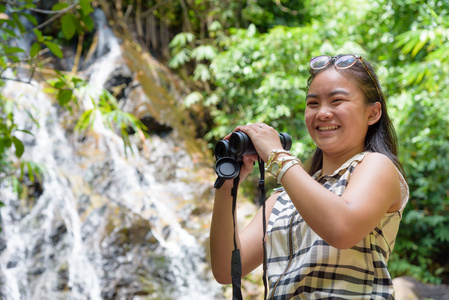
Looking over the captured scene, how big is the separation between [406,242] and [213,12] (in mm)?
4695

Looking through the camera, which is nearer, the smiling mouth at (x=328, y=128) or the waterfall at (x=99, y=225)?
the smiling mouth at (x=328, y=128)

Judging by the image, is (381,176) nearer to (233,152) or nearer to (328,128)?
(328,128)

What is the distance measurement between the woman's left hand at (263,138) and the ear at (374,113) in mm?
267

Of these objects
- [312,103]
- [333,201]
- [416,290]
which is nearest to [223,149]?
[312,103]

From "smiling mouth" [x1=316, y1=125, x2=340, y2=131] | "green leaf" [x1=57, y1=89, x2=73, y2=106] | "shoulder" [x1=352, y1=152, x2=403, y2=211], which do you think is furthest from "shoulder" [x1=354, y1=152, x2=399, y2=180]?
"green leaf" [x1=57, y1=89, x2=73, y2=106]

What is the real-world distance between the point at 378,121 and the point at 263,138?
34 centimetres

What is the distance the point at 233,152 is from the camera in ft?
3.61

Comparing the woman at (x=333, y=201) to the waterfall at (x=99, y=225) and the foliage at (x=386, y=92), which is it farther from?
the foliage at (x=386, y=92)

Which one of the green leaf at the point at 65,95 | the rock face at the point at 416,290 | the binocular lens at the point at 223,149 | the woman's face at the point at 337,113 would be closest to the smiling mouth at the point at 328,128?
the woman's face at the point at 337,113

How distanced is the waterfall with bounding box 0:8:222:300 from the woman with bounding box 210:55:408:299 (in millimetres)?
3241

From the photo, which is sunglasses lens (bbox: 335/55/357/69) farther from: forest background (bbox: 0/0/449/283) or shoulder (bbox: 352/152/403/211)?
forest background (bbox: 0/0/449/283)

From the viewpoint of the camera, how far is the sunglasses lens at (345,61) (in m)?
1.11

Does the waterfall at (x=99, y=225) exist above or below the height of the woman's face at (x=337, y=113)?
below

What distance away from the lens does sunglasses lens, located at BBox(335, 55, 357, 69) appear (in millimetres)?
1113
